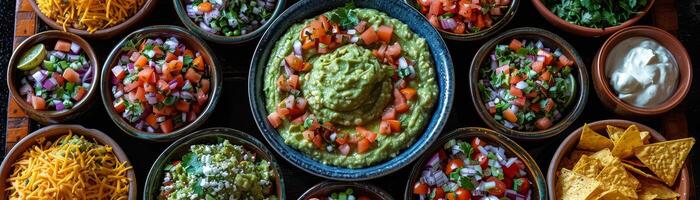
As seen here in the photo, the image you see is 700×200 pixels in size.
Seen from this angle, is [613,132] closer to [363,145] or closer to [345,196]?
[363,145]

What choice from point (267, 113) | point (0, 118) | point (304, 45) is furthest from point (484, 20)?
point (0, 118)

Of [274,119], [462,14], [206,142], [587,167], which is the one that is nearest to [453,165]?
[587,167]

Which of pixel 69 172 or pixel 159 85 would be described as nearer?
pixel 69 172

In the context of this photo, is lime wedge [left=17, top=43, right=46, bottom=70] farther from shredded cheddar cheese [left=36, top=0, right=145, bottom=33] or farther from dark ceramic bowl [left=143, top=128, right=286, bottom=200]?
dark ceramic bowl [left=143, top=128, right=286, bottom=200]

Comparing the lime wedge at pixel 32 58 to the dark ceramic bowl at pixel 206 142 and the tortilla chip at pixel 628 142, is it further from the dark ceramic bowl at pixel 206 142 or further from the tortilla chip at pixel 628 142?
the tortilla chip at pixel 628 142

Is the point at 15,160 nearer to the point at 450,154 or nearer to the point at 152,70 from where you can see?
the point at 152,70

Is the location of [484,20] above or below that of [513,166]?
above
